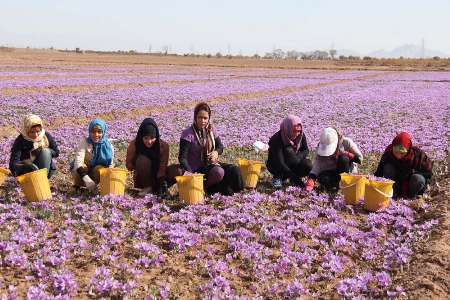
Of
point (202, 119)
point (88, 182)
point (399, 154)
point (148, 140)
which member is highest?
point (202, 119)

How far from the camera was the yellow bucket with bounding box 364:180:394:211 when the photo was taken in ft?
27.6

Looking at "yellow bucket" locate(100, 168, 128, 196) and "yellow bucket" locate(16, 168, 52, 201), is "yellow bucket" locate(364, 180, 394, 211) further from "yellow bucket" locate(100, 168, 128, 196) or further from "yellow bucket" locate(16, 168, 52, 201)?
"yellow bucket" locate(16, 168, 52, 201)

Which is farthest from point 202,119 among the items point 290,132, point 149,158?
point 290,132

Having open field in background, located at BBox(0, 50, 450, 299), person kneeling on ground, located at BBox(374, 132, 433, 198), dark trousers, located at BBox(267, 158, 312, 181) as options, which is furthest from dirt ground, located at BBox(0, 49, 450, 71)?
person kneeling on ground, located at BBox(374, 132, 433, 198)

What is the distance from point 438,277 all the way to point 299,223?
2.39 meters

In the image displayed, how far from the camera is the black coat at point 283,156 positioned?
32.2 ft

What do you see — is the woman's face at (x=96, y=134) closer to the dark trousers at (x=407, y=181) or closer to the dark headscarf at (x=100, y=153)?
the dark headscarf at (x=100, y=153)

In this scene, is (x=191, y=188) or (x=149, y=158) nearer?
(x=191, y=188)

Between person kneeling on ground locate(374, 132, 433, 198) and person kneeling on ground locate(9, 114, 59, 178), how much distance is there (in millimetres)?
6306

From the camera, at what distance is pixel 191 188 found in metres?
8.62

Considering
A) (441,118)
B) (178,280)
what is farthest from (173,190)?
(441,118)

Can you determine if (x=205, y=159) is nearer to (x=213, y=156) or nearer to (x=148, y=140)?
(x=213, y=156)

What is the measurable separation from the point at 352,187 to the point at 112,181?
4.27 m

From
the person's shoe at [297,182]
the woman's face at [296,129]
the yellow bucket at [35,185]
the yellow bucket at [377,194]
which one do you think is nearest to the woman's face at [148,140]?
the yellow bucket at [35,185]
